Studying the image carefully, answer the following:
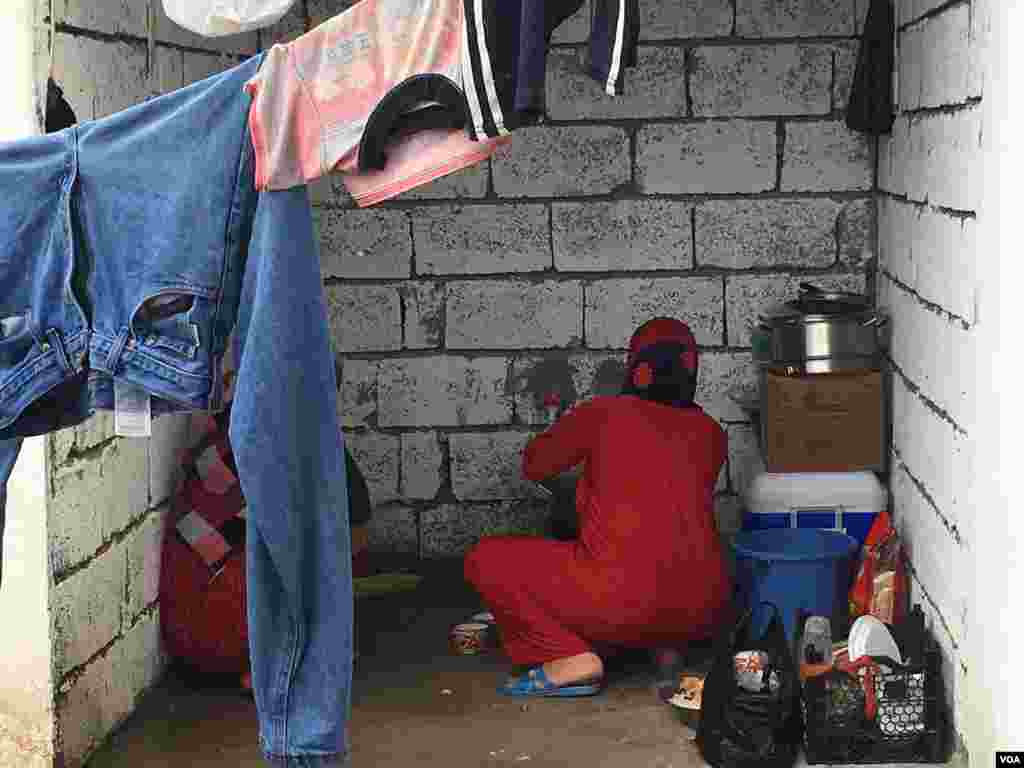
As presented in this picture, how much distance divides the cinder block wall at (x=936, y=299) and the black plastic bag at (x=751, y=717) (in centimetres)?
43

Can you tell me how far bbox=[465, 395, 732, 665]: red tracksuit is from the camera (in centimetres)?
495

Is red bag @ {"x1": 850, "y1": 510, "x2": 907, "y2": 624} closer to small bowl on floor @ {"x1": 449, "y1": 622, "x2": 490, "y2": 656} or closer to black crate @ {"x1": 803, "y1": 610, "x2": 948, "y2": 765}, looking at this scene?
black crate @ {"x1": 803, "y1": 610, "x2": 948, "y2": 765}

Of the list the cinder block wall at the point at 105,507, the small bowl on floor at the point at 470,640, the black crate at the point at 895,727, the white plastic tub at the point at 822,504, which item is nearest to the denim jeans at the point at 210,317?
the cinder block wall at the point at 105,507

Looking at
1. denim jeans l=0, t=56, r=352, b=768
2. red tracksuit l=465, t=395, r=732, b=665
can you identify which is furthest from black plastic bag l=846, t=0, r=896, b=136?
denim jeans l=0, t=56, r=352, b=768

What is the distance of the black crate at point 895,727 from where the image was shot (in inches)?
166

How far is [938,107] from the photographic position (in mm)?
4637

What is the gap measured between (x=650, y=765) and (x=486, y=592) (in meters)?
0.94

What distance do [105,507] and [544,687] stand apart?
1.45 m

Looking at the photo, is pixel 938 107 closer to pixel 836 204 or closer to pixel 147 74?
pixel 836 204

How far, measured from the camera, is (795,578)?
16.5 ft

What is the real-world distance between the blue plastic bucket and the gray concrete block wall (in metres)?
1.90

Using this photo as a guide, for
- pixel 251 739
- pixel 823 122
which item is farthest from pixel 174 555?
pixel 823 122

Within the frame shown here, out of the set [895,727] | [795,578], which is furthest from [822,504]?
[895,727]

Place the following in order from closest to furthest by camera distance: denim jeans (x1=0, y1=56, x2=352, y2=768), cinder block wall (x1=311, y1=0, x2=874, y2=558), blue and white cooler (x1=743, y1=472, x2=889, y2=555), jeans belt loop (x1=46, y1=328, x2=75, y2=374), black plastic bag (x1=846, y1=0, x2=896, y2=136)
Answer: denim jeans (x1=0, y1=56, x2=352, y2=768) < jeans belt loop (x1=46, y1=328, x2=75, y2=374) < blue and white cooler (x1=743, y1=472, x2=889, y2=555) < black plastic bag (x1=846, y1=0, x2=896, y2=136) < cinder block wall (x1=311, y1=0, x2=874, y2=558)
